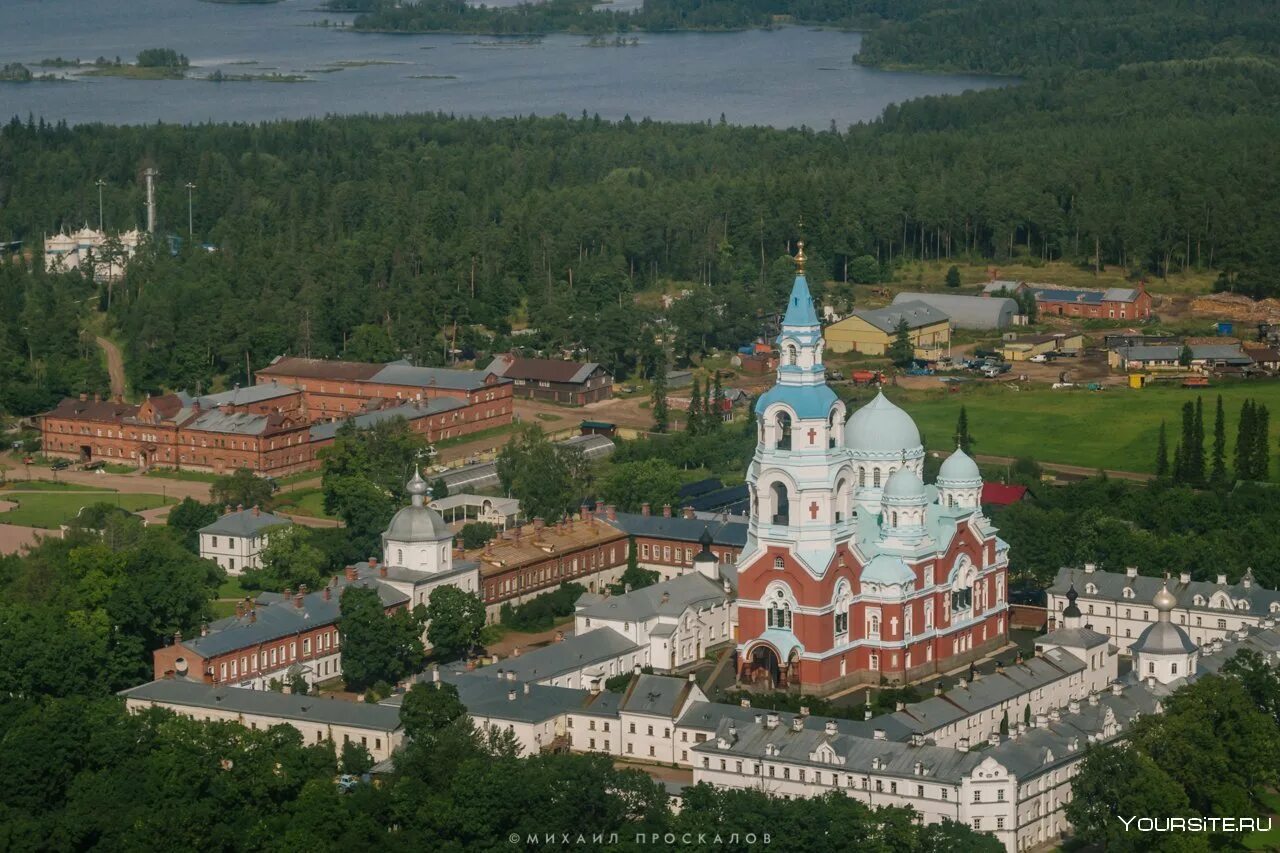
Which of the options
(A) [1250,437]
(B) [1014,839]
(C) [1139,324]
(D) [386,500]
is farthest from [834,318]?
(B) [1014,839]

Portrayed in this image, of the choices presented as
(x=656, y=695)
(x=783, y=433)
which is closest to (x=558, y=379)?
(x=783, y=433)

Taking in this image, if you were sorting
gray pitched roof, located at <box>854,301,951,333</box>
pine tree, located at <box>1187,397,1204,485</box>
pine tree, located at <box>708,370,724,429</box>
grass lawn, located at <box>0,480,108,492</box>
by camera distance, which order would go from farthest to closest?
gray pitched roof, located at <box>854,301,951,333</box>, pine tree, located at <box>708,370,724,429</box>, grass lawn, located at <box>0,480,108,492</box>, pine tree, located at <box>1187,397,1204,485</box>

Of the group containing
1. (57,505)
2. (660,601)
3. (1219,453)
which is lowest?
(57,505)

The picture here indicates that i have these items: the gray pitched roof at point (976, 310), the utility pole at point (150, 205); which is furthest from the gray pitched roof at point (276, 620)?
the utility pole at point (150, 205)

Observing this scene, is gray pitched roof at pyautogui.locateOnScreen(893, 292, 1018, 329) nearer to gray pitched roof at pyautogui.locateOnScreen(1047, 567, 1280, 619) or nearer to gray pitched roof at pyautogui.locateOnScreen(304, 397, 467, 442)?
gray pitched roof at pyautogui.locateOnScreen(304, 397, 467, 442)

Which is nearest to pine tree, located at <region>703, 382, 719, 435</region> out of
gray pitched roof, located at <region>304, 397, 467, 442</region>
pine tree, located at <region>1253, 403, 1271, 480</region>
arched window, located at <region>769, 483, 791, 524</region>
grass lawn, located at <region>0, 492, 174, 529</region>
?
gray pitched roof, located at <region>304, 397, 467, 442</region>

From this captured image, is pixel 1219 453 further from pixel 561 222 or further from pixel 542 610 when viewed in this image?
pixel 561 222

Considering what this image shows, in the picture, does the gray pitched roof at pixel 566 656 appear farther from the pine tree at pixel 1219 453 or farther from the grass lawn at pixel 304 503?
the pine tree at pixel 1219 453
